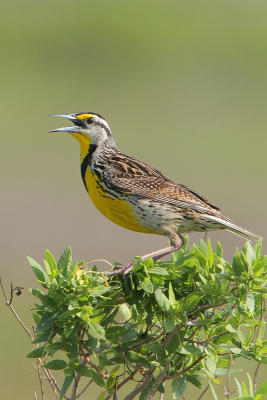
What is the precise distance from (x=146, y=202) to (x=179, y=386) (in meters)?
1.38

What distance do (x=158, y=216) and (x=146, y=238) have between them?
24.0 ft

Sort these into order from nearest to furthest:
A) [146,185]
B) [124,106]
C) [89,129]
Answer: [146,185] → [89,129] → [124,106]

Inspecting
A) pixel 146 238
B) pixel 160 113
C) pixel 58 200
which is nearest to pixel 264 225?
pixel 146 238

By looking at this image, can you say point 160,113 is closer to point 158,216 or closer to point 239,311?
point 158,216

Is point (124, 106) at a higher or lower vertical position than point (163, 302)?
higher

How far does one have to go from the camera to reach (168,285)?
3.39 meters

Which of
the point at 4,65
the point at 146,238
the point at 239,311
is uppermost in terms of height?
the point at 4,65

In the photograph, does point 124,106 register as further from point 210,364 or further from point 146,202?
point 210,364

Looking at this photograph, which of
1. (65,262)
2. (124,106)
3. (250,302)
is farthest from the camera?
(124,106)

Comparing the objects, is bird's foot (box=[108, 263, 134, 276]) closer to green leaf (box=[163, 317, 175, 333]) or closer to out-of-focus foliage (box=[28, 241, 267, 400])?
out-of-focus foliage (box=[28, 241, 267, 400])

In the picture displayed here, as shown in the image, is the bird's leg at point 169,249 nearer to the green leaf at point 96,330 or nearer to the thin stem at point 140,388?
the thin stem at point 140,388

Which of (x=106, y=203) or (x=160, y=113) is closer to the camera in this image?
(x=106, y=203)

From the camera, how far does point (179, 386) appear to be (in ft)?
11.1

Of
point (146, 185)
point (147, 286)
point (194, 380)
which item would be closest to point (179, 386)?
point (194, 380)
